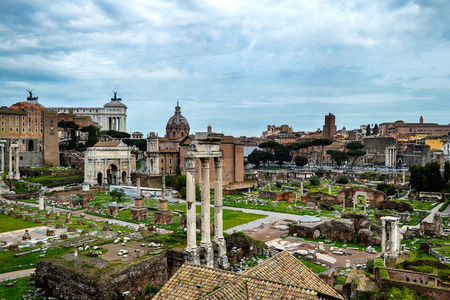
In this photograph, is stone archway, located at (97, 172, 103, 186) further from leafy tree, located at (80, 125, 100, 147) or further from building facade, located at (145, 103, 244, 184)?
leafy tree, located at (80, 125, 100, 147)

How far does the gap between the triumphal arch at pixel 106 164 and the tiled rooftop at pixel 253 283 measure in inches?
1708

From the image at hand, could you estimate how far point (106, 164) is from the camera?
5109 cm

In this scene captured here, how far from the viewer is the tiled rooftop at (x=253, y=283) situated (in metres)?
7.69

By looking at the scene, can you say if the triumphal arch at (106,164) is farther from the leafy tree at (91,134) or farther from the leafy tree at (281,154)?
the leafy tree at (281,154)

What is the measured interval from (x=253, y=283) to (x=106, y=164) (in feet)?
152

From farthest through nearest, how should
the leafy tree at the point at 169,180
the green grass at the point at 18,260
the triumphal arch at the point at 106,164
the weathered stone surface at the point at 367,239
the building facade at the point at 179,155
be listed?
the building facade at the point at 179,155 < the triumphal arch at the point at 106,164 < the leafy tree at the point at 169,180 < the weathered stone surface at the point at 367,239 < the green grass at the point at 18,260

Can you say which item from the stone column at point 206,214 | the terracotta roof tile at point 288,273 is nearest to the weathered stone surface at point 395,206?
the stone column at point 206,214

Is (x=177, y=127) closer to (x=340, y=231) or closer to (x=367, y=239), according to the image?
(x=340, y=231)

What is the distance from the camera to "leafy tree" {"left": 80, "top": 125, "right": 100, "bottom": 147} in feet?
210

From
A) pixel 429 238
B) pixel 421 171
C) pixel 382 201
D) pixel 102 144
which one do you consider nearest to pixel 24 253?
pixel 429 238

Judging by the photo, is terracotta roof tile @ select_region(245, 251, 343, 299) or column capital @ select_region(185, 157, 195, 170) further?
column capital @ select_region(185, 157, 195, 170)

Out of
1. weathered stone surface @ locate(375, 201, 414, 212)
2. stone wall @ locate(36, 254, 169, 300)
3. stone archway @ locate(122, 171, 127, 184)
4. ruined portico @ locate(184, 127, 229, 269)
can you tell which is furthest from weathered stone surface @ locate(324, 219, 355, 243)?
stone archway @ locate(122, 171, 127, 184)

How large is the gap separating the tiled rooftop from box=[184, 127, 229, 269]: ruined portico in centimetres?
415

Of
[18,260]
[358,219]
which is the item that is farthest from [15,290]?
[358,219]
